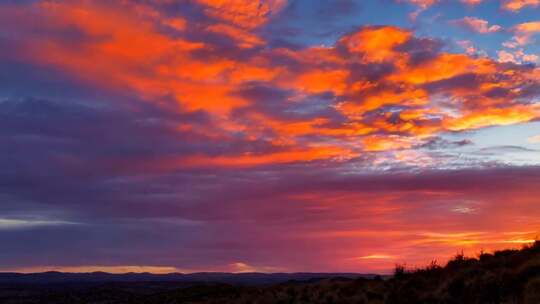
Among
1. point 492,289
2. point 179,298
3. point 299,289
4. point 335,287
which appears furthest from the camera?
point 179,298

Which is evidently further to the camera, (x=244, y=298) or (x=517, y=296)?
(x=244, y=298)

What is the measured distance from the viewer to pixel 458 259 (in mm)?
27406

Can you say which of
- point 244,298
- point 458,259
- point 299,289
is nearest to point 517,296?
point 458,259

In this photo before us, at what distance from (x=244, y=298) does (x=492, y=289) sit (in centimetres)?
2018

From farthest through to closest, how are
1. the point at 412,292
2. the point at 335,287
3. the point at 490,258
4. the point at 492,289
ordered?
the point at 335,287 < the point at 490,258 < the point at 412,292 < the point at 492,289

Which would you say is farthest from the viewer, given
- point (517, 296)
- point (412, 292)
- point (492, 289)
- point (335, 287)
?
point (335, 287)

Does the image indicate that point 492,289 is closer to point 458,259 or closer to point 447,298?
point 447,298

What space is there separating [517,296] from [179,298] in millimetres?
43086

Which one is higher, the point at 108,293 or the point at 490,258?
the point at 490,258

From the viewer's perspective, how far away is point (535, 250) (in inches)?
922

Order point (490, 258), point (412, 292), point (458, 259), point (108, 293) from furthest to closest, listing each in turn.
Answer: point (108, 293), point (458, 259), point (490, 258), point (412, 292)

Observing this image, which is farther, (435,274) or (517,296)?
(435,274)

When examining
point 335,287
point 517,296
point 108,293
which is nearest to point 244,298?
point 335,287

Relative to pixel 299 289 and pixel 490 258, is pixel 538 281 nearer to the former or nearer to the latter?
pixel 490 258
